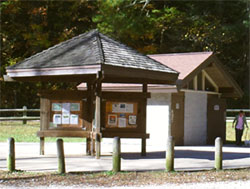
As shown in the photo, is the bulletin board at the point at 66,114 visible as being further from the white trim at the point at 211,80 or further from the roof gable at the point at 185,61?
the white trim at the point at 211,80

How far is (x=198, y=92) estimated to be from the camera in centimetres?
2325

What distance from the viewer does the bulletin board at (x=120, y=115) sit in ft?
49.2

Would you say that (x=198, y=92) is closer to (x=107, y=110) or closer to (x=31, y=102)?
(x=107, y=110)

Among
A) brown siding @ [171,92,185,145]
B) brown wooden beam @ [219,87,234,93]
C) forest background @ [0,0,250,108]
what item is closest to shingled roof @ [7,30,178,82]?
brown siding @ [171,92,185,145]

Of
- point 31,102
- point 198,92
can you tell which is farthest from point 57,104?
point 31,102

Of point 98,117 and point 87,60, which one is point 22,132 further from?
point 87,60

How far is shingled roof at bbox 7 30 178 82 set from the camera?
1328 centimetres

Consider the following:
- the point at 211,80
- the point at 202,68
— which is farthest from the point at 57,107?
the point at 211,80

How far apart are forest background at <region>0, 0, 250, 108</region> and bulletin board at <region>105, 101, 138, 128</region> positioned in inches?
753

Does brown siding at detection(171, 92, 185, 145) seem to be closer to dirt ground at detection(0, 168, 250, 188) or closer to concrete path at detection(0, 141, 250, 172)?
concrete path at detection(0, 141, 250, 172)

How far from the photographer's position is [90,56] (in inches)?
541

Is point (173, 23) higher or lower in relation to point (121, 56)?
higher

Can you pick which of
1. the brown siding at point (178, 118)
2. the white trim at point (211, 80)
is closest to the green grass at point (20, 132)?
the brown siding at point (178, 118)

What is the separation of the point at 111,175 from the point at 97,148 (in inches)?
133
